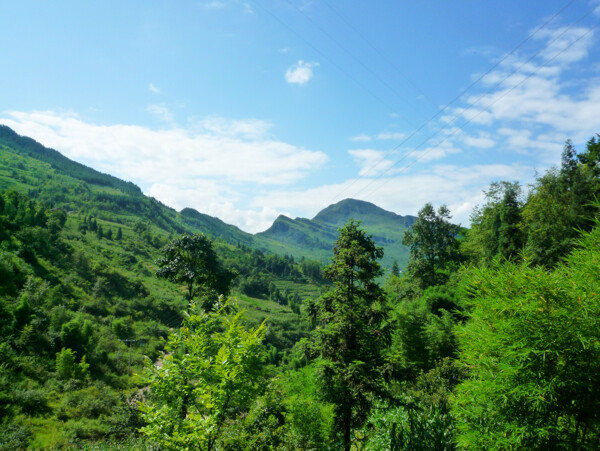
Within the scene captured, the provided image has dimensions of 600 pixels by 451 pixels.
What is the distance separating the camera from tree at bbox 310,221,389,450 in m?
11.0

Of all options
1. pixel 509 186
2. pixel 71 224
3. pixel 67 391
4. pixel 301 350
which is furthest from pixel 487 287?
pixel 71 224

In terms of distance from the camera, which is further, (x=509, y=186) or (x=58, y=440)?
(x=509, y=186)

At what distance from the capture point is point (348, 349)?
11.5m

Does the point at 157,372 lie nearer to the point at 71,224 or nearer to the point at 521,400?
the point at 521,400

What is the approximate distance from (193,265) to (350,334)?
1408cm

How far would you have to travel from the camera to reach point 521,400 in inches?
188

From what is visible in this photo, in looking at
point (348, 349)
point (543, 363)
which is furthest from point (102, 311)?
point (543, 363)

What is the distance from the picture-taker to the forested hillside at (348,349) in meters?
4.66

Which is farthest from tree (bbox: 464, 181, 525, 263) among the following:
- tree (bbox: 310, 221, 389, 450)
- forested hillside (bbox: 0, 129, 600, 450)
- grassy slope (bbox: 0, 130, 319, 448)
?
grassy slope (bbox: 0, 130, 319, 448)

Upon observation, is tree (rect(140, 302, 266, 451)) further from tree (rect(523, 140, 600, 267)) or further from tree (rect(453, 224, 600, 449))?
tree (rect(523, 140, 600, 267))

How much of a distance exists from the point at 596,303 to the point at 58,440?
834 inches

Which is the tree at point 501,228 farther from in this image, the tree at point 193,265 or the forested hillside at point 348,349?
the tree at point 193,265

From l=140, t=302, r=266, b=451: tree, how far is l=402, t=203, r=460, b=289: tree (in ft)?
108

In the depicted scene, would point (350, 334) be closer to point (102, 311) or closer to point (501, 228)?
point (501, 228)
